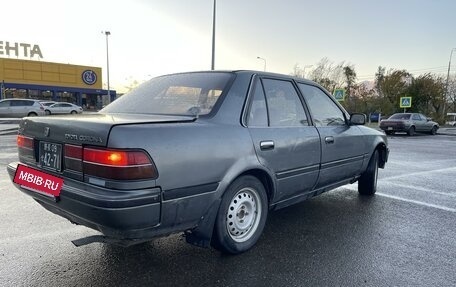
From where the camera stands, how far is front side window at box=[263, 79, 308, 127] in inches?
139

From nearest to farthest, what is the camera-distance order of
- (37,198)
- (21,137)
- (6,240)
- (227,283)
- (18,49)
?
(227,283)
(37,198)
(21,137)
(6,240)
(18,49)

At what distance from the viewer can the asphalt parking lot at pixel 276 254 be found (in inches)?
110

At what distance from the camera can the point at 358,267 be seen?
9.95 feet

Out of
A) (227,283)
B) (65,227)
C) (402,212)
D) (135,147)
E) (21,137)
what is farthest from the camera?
(402,212)

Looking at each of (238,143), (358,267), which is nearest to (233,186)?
(238,143)

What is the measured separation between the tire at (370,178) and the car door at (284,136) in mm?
1852

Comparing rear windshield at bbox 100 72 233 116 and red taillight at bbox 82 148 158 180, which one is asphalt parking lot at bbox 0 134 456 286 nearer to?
red taillight at bbox 82 148 158 180

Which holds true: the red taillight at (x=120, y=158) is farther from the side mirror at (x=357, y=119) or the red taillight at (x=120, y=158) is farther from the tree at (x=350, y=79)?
the tree at (x=350, y=79)

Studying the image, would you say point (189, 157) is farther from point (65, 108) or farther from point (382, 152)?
point (65, 108)

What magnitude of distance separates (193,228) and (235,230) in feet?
1.89

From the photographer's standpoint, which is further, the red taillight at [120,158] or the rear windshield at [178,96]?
the rear windshield at [178,96]

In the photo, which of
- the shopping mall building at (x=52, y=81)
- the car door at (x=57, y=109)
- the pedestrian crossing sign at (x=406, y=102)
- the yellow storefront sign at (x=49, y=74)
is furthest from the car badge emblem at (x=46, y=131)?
the yellow storefront sign at (x=49, y=74)

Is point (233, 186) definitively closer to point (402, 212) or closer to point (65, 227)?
point (65, 227)

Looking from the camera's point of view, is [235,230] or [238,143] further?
[235,230]
